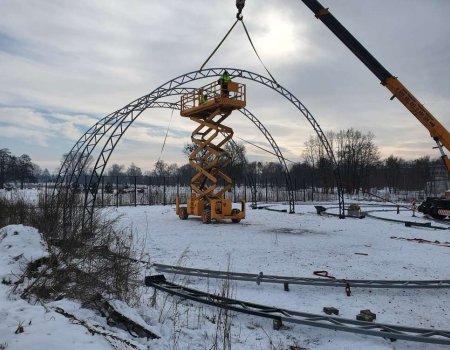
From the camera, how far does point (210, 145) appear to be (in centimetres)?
2162

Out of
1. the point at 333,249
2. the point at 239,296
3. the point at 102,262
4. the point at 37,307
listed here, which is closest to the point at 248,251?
the point at 333,249

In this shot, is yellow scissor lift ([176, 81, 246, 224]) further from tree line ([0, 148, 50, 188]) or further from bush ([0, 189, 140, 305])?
tree line ([0, 148, 50, 188])

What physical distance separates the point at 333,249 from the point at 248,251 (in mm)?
3032

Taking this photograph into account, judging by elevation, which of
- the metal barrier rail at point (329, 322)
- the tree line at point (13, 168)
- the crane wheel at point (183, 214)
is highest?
the tree line at point (13, 168)

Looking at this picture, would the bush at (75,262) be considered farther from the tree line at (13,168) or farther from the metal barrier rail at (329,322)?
the tree line at (13,168)

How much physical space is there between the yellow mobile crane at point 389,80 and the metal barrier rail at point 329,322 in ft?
41.8

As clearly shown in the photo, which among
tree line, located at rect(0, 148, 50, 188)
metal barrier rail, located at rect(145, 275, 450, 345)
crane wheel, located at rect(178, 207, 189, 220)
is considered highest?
tree line, located at rect(0, 148, 50, 188)

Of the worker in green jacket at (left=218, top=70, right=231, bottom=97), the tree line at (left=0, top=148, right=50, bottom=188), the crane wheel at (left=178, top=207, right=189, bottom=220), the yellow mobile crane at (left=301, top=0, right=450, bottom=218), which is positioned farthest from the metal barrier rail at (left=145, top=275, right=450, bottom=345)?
the tree line at (left=0, top=148, right=50, bottom=188)

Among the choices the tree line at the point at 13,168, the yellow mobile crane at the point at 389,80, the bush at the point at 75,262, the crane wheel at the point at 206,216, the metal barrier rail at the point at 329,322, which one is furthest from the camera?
the tree line at the point at 13,168

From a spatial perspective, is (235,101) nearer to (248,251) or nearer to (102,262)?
(248,251)

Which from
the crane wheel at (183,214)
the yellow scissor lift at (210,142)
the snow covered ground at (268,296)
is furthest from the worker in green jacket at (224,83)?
the snow covered ground at (268,296)

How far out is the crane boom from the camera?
1561 cm

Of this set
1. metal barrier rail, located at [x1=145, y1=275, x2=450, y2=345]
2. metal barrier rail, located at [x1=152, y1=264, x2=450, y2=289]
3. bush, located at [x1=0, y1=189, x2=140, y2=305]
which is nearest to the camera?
metal barrier rail, located at [x1=145, y1=275, x2=450, y2=345]

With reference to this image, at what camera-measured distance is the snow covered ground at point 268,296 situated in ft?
15.4
